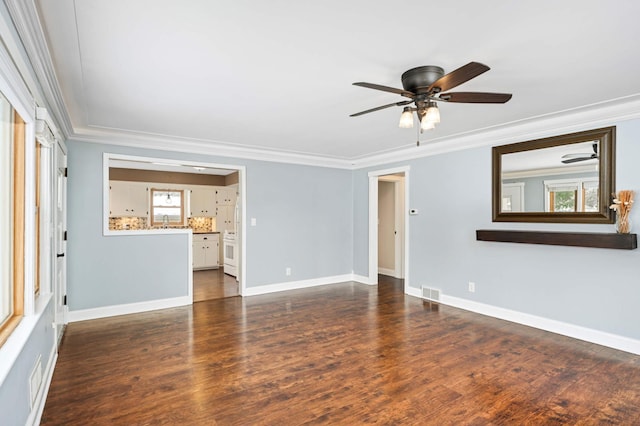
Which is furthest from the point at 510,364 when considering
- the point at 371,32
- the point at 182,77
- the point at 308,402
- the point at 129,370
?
the point at 182,77

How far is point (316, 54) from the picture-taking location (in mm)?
2320

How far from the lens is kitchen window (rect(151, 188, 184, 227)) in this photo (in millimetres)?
8141

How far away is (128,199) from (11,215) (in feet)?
20.0

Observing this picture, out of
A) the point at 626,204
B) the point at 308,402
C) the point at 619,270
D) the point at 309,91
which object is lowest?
the point at 308,402

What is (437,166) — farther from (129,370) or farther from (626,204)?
(129,370)

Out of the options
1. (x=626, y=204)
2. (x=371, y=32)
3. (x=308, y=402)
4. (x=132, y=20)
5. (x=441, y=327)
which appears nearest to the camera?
(x=132, y=20)

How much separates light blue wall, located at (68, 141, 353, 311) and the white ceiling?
102 cm

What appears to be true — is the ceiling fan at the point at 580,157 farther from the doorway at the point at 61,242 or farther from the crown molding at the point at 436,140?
the doorway at the point at 61,242

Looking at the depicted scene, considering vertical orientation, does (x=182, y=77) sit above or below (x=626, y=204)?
above

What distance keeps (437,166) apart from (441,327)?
2.33 metres

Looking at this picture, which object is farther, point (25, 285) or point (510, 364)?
point (510, 364)

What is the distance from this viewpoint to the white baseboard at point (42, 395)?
6.90 ft

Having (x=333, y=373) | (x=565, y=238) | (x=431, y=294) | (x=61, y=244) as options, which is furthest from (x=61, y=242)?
(x=565, y=238)

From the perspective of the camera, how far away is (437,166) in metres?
5.20
